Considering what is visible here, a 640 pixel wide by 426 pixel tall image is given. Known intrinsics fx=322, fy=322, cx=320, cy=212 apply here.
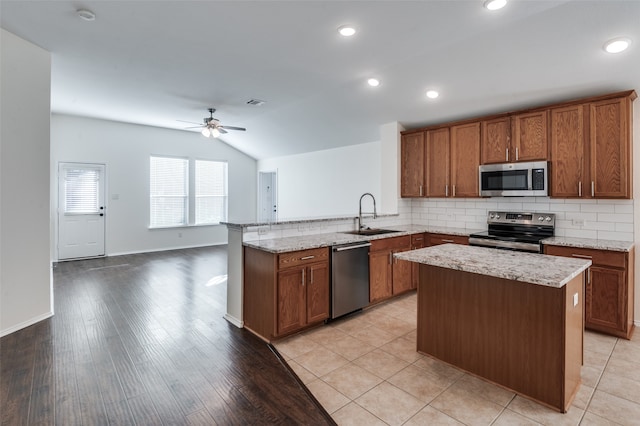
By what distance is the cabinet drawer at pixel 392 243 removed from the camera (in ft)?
12.6

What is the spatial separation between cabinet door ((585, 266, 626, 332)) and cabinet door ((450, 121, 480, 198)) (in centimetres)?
156

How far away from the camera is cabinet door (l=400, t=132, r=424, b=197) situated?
4859 millimetres

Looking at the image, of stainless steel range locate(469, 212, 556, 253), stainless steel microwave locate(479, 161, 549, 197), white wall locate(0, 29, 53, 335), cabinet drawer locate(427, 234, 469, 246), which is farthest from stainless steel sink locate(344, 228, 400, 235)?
white wall locate(0, 29, 53, 335)

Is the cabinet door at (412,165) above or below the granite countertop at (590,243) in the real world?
above

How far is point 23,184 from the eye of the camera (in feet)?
10.7

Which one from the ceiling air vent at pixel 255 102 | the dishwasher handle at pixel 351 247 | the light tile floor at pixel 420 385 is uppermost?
the ceiling air vent at pixel 255 102

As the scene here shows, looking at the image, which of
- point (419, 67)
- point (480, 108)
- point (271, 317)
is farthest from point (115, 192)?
point (480, 108)

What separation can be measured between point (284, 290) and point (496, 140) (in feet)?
10.6

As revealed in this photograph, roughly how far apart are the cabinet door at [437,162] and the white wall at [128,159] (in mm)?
3368

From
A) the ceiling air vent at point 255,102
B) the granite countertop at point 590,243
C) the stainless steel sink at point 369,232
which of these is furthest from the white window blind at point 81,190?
the granite countertop at point 590,243

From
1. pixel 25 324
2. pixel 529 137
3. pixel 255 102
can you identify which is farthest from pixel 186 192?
pixel 529 137

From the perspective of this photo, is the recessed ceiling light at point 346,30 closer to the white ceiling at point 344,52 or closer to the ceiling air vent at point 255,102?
the white ceiling at point 344,52

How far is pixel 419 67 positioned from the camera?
363 centimetres

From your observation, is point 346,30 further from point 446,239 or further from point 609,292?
point 609,292
